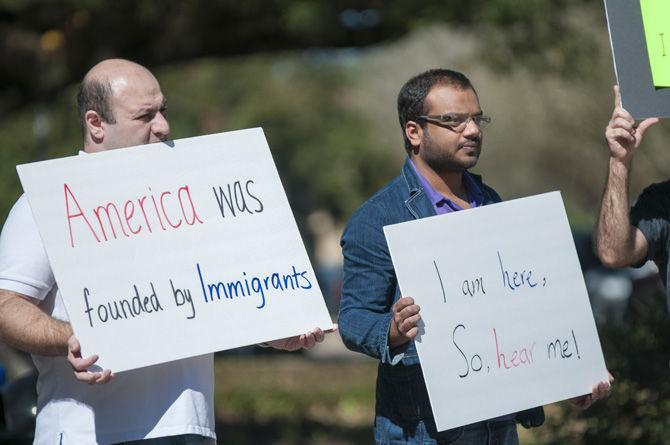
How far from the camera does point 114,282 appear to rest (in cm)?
332

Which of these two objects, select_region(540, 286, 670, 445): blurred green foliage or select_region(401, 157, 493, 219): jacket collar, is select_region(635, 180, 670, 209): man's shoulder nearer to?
select_region(401, 157, 493, 219): jacket collar

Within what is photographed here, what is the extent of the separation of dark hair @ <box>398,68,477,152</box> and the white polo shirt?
3.43ft

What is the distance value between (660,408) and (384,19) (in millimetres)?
3968

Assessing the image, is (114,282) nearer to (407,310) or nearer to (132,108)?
(132,108)

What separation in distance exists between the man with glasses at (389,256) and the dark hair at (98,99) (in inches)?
31.3

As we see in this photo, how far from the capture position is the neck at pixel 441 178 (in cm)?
376

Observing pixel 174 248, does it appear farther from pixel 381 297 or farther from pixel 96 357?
pixel 381 297

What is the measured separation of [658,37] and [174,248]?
1621 mm

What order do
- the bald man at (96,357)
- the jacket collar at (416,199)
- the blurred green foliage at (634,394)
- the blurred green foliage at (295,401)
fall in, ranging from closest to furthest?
the bald man at (96,357) < the jacket collar at (416,199) < the blurred green foliage at (634,394) < the blurred green foliage at (295,401)

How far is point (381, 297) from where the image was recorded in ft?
11.8

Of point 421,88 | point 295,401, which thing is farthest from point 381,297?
point 295,401

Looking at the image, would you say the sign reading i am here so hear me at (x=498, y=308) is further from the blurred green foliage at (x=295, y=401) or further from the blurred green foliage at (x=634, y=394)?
the blurred green foliage at (x=295, y=401)

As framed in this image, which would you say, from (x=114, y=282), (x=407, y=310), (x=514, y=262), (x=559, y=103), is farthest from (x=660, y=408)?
(x=559, y=103)

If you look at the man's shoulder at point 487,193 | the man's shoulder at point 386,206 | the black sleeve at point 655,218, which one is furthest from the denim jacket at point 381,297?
the black sleeve at point 655,218
